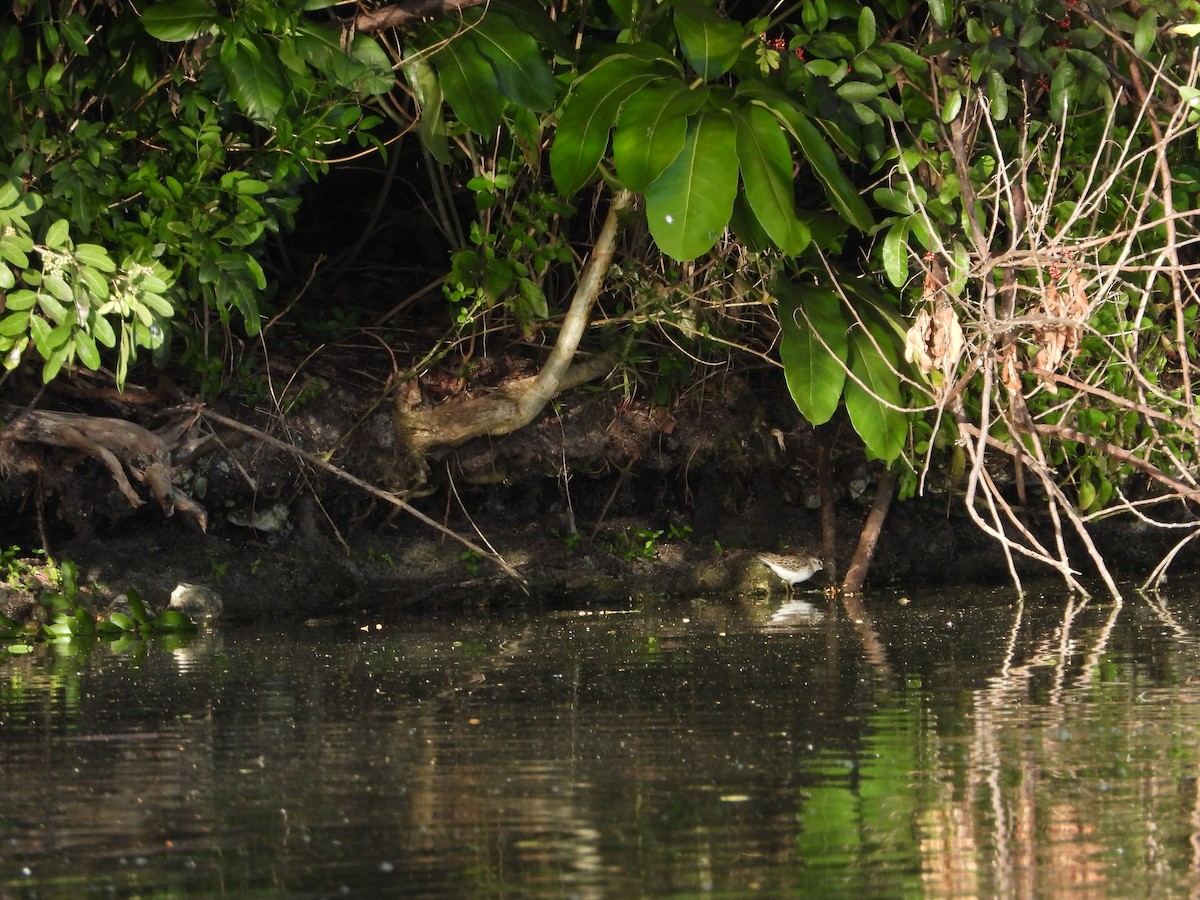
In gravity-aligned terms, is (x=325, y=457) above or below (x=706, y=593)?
above

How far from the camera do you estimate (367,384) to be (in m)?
7.00

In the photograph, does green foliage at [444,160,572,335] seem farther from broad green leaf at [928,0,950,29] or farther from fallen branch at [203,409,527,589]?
broad green leaf at [928,0,950,29]

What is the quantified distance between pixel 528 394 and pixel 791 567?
131 cm

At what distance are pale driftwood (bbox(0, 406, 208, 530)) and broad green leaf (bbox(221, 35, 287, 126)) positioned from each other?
1566mm

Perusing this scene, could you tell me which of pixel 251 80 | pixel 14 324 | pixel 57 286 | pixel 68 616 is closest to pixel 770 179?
pixel 251 80

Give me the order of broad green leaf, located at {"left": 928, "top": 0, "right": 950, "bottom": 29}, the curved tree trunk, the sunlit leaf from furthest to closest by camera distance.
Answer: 1. the curved tree trunk
2. the sunlit leaf
3. broad green leaf, located at {"left": 928, "top": 0, "right": 950, "bottom": 29}

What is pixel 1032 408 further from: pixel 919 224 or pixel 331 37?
pixel 331 37

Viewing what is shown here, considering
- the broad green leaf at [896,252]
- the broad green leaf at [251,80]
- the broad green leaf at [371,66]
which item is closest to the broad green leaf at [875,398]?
the broad green leaf at [896,252]

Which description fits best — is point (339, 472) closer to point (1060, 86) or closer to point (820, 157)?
point (820, 157)

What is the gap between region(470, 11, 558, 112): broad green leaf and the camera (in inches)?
210

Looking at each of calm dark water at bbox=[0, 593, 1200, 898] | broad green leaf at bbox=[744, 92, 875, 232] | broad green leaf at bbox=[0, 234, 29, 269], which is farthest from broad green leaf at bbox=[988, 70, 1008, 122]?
broad green leaf at bbox=[0, 234, 29, 269]

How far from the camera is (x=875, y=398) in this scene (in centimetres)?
589

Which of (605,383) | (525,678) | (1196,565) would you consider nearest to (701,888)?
(525,678)

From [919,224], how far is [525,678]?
2267 mm
